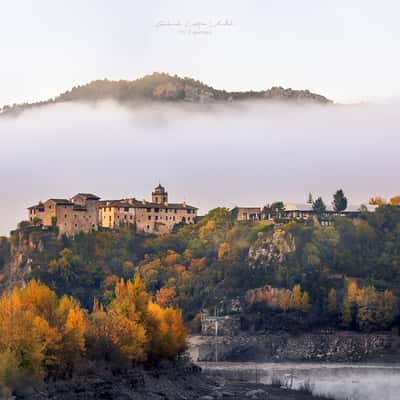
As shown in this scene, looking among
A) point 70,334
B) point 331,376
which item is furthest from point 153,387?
point 331,376

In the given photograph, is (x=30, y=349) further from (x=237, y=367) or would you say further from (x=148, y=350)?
(x=237, y=367)

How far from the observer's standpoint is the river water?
436 ft

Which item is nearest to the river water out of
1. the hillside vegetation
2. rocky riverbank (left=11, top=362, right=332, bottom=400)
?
rocky riverbank (left=11, top=362, right=332, bottom=400)

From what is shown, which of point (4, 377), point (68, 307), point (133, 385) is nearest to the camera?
point (4, 377)

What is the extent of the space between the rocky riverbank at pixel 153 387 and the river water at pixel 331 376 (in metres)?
5.45

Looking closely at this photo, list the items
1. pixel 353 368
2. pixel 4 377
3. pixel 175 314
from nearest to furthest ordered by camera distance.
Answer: pixel 4 377 < pixel 175 314 < pixel 353 368

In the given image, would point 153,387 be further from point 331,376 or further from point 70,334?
point 331,376

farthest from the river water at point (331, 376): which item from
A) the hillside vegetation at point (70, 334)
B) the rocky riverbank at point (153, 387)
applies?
the hillside vegetation at point (70, 334)

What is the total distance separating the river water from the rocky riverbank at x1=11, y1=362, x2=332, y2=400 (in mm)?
5445

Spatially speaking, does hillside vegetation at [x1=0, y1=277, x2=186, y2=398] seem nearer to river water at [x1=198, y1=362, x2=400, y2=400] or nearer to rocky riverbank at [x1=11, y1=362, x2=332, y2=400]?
rocky riverbank at [x1=11, y1=362, x2=332, y2=400]

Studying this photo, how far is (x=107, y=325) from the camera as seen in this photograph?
12962cm

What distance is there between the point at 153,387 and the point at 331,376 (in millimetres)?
40028

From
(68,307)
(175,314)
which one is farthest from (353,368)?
(68,307)

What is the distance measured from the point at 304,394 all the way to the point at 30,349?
33987mm
